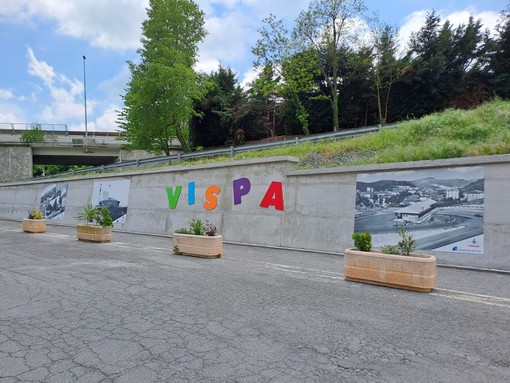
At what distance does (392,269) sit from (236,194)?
9349 millimetres

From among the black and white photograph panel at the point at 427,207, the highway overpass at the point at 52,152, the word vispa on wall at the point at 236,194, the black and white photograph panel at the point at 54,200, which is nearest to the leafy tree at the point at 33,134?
the highway overpass at the point at 52,152

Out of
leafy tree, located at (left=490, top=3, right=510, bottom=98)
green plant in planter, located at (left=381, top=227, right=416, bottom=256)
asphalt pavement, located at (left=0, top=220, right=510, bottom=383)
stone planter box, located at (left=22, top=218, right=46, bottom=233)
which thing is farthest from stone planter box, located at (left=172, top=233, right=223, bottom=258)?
leafy tree, located at (left=490, top=3, right=510, bottom=98)

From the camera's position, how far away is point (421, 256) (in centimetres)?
716

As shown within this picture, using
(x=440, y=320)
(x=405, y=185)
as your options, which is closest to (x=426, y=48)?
(x=405, y=185)

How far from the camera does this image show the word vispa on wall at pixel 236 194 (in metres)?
14.3

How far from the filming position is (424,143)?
13.5 metres

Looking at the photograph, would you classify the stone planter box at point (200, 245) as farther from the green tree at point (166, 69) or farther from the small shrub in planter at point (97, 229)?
the green tree at point (166, 69)

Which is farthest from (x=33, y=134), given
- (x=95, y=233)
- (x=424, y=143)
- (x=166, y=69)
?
(x=424, y=143)

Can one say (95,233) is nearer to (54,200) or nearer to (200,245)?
(200,245)

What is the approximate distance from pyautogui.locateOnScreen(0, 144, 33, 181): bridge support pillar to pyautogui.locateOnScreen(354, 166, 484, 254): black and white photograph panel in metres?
44.5

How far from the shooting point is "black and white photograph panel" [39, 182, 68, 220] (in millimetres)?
26812

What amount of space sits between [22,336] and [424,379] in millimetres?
4638

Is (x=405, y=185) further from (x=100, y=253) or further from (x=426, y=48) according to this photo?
(x=426, y=48)

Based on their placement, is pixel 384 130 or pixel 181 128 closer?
pixel 384 130
